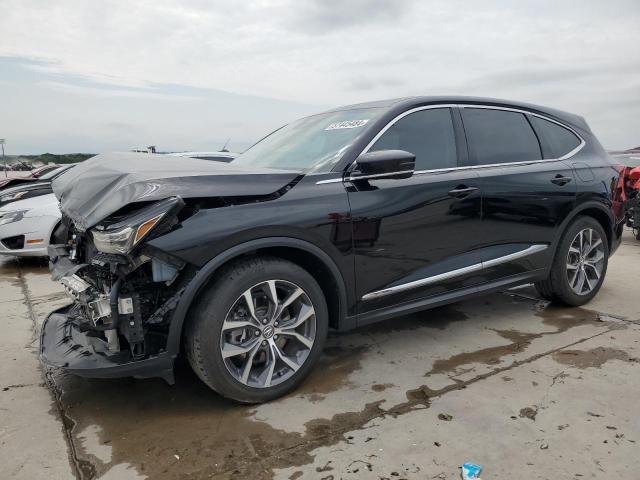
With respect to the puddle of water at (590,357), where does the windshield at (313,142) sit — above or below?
above

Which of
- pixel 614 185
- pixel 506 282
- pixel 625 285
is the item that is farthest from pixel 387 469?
pixel 625 285

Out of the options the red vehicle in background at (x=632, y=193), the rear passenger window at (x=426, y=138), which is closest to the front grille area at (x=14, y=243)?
the rear passenger window at (x=426, y=138)

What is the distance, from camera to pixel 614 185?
14.9 ft

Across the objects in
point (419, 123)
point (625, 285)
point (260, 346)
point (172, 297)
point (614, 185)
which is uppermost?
point (419, 123)

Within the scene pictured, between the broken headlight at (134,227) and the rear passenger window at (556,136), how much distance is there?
123 inches

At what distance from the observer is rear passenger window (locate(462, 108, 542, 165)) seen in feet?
12.2

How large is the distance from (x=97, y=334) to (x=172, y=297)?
546 millimetres

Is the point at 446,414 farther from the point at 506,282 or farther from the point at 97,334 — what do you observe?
the point at 97,334

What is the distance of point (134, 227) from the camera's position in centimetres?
242

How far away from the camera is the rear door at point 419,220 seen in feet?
10.1

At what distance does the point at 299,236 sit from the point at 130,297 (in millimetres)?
918

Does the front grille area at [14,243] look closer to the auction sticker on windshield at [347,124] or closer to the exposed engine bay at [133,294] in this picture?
the exposed engine bay at [133,294]

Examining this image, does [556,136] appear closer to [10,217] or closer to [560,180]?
[560,180]

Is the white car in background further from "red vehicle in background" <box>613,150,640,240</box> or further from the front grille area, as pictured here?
"red vehicle in background" <box>613,150,640,240</box>
